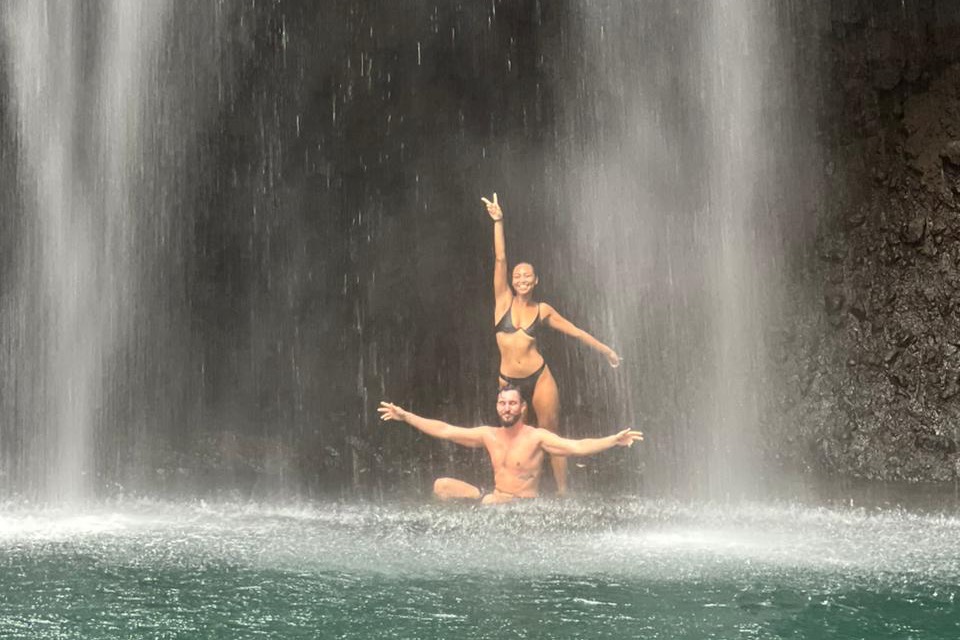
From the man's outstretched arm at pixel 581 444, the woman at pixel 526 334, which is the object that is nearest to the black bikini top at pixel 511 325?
the woman at pixel 526 334

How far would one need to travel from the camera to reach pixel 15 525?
10203 mm

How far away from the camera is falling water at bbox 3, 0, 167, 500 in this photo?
14727 millimetres

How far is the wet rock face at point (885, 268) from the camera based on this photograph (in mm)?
13430

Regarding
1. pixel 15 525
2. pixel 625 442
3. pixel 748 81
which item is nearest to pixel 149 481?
pixel 15 525

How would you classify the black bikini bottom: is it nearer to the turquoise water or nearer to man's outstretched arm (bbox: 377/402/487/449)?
man's outstretched arm (bbox: 377/402/487/449)

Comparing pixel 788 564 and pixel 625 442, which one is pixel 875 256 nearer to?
pixel 625 442

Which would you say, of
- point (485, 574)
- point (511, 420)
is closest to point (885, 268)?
point (511, 420)

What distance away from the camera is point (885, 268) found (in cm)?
1383

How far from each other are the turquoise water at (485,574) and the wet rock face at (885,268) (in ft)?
9.07

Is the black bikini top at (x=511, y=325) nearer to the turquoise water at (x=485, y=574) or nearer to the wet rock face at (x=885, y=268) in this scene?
the turquoise water at (x=485, y=574)

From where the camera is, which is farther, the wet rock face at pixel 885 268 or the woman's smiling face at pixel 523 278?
the wet rock face at pixel 885 268

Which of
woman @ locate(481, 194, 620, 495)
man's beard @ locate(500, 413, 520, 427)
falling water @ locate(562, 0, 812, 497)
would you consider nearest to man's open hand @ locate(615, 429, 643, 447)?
man's beard @ locate(500, 413, 520, 427)

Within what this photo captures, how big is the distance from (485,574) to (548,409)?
5195mm

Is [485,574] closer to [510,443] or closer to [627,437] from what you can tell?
[627,437]
